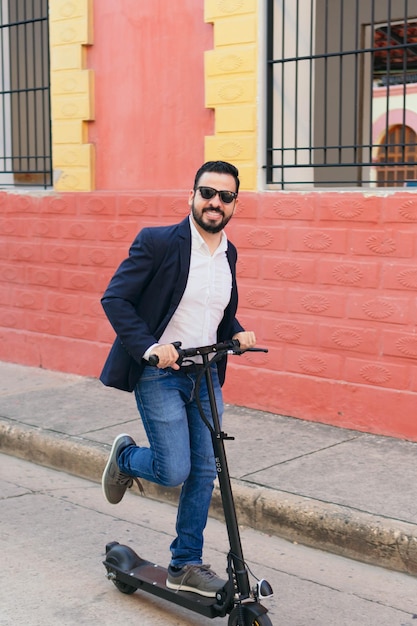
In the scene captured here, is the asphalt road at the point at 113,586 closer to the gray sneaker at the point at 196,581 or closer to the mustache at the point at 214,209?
the gray sneaker at the point at 196,581

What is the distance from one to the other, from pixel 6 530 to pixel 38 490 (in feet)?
2.66

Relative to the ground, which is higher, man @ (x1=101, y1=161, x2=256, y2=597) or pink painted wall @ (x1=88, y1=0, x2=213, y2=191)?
pink painted wall @ (x1=88, y1=0, x2=213, y2=191)

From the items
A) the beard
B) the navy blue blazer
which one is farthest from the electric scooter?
the beard

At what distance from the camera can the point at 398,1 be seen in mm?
9523

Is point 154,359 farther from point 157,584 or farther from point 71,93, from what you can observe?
point 71,93

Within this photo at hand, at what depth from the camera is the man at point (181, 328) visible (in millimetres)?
3812

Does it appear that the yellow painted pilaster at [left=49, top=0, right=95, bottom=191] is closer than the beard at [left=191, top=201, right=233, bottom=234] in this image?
No

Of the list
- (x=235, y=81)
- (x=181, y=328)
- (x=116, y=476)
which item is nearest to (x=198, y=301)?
(x=181, y=328)

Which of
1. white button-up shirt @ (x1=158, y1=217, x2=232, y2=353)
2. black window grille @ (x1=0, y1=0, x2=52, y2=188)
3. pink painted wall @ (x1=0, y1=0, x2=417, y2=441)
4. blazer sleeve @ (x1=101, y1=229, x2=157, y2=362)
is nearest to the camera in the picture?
blazer sleeve @ (x1=101, y1=229, x2=157, y2=362)

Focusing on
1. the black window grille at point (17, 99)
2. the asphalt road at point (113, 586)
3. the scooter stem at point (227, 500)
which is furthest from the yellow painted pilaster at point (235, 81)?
the scooter stem at point (227, 500)

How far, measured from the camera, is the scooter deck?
3746 mm

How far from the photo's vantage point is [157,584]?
3973 mm

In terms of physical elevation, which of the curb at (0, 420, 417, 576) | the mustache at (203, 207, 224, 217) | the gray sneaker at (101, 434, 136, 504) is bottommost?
the curb at (0, 420, 417, 576)

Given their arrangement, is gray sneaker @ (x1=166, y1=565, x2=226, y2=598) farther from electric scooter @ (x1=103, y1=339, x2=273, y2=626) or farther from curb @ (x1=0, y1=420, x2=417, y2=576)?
curb @ (x1=0, y1=420, x2=417, y2=576)
